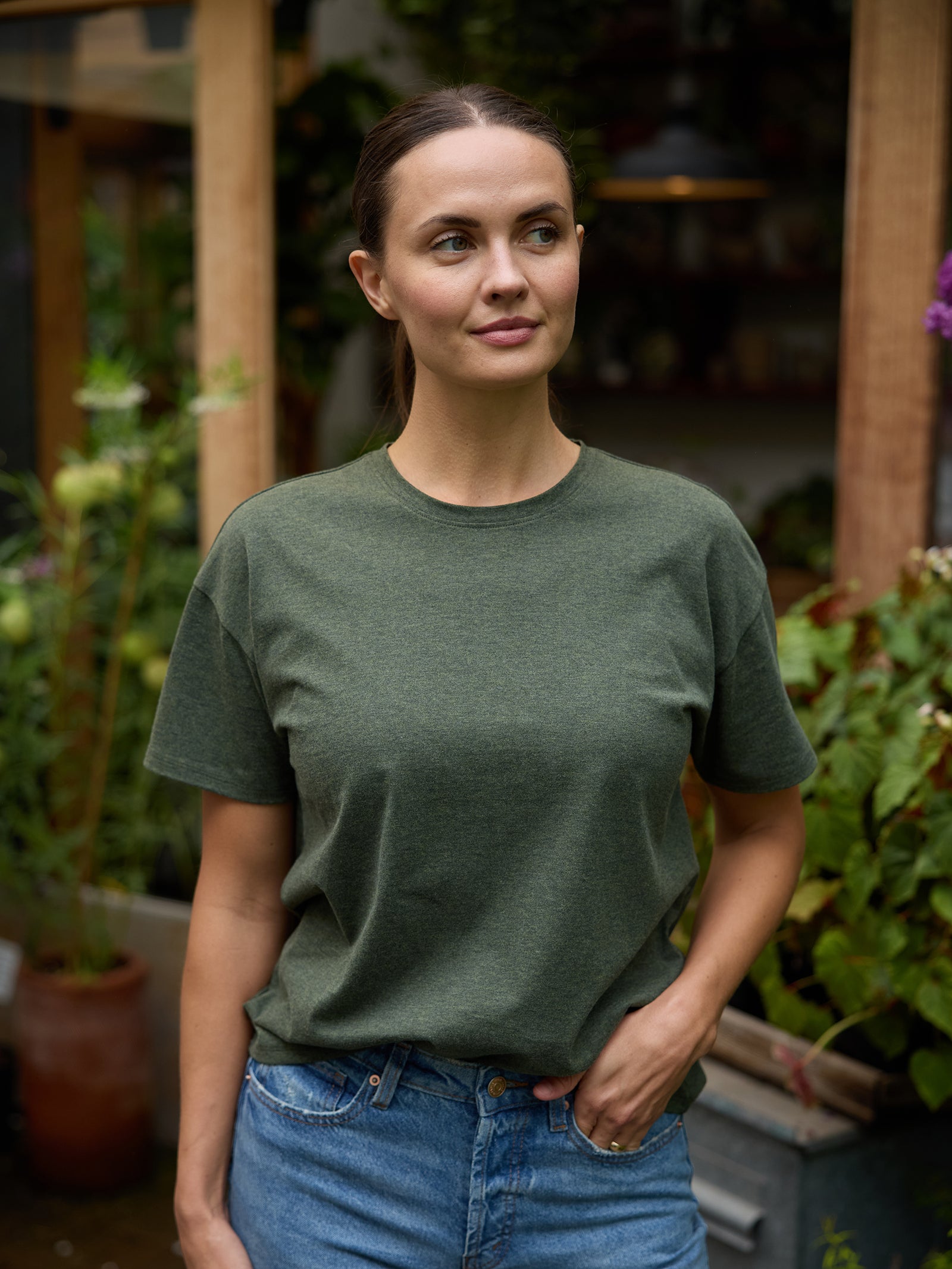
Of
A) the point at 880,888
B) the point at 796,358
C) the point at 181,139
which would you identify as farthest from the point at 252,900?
the point at 796,358

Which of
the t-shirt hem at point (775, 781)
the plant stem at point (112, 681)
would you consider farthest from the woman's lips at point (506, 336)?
the plant stem at point (112, 681)

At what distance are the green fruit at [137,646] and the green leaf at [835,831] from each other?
139 centimetres

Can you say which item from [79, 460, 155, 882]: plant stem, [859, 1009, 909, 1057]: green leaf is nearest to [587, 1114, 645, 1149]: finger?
[859, 1009, 909, 1057]: green leaf

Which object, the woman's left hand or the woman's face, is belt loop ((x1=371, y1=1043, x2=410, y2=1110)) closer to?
the woman's left hand

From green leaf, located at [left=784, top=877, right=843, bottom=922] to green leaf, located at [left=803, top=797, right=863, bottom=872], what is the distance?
4 centimetres

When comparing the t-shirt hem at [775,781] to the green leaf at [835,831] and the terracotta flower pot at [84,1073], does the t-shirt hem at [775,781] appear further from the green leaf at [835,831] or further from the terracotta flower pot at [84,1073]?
the terracotta flower pot at [84,1073]

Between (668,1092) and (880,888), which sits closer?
(668,1092)

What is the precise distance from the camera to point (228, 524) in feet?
3.74

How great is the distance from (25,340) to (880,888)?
2.39 meters

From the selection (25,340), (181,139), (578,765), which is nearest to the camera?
(578,765)

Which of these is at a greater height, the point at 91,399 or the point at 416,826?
the point at 91,399

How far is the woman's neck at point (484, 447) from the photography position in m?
1.10

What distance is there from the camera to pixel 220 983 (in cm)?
119

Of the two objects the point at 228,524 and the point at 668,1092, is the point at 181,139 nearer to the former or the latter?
the point at 228,524
